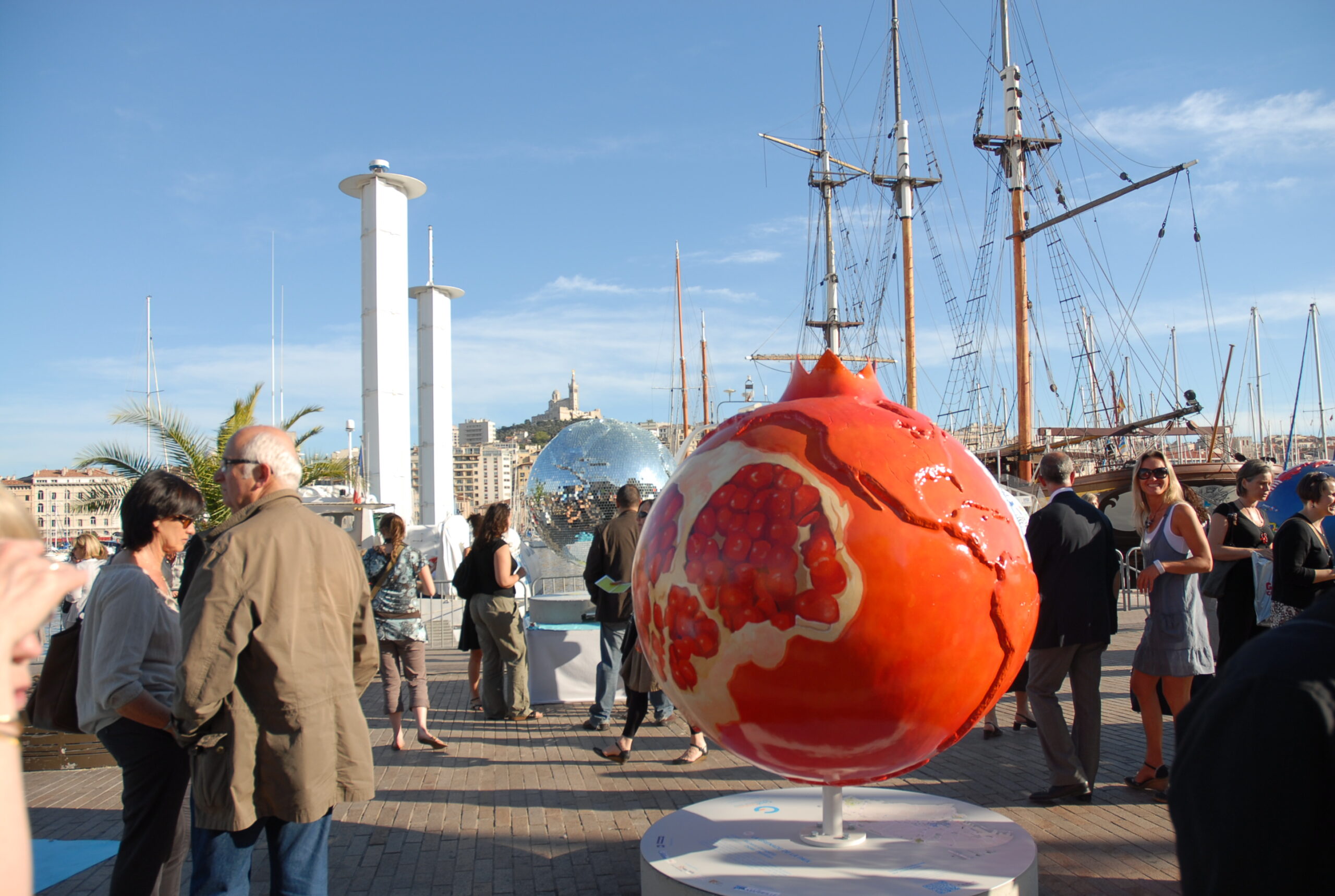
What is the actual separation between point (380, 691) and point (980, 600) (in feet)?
29.7

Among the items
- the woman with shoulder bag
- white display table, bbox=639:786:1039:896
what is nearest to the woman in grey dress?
the woman with shoulder bag

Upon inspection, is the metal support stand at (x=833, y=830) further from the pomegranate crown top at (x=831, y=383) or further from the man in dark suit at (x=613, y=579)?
the man in dark suit at (x=613, y=579)

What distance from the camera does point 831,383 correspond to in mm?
3631

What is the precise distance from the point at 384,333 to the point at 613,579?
54.7 ft

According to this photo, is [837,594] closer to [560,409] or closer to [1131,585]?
[1131,585]

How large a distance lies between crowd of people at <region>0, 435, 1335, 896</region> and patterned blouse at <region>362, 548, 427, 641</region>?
0.05 ft

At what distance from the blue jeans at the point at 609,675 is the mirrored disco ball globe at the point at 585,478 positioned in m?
4.42

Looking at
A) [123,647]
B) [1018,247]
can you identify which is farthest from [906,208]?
[123,647]

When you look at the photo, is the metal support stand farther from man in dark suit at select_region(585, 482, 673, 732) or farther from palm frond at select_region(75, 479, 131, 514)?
palm frond at select_region(75, 479, 131, 514)

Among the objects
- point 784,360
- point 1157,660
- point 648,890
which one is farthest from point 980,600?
point 784,360

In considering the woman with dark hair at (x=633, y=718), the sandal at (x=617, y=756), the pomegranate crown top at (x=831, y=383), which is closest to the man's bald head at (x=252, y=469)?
the pomegranate crown top at (x=831, y=383)

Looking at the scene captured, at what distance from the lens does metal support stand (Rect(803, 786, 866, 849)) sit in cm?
373

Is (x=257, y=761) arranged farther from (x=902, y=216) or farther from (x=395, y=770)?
(x=902, y=216)

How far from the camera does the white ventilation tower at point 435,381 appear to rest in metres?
28.7
